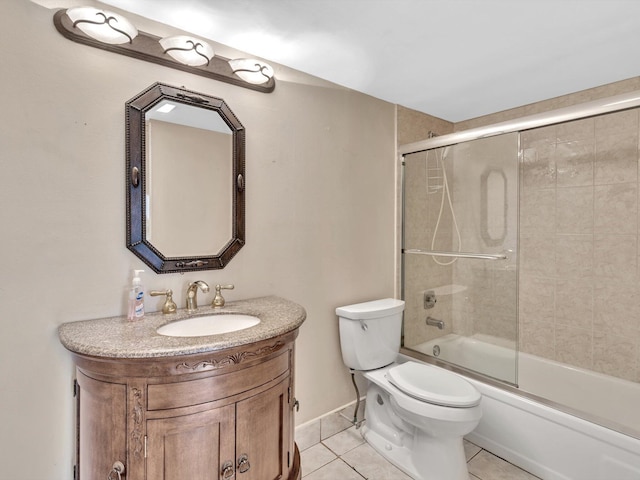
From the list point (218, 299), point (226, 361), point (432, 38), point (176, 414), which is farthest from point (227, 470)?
point (432, 38)

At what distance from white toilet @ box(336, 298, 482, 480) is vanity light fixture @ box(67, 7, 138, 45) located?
1.73 metres

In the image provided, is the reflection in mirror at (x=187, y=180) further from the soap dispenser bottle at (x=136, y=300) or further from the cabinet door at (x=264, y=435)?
the cabinet door at (x=264, y=435)

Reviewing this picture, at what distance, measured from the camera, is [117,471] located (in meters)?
1.06

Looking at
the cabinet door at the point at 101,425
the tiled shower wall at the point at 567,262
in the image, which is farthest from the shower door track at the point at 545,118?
the cabinet door at the point at 101,425

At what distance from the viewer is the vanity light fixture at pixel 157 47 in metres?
1.26

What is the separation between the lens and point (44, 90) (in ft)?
4.10

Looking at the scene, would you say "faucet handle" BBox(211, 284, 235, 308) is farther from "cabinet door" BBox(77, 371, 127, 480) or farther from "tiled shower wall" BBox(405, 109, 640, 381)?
"tiled shower wall" BBox(405, 109, 640, 381)

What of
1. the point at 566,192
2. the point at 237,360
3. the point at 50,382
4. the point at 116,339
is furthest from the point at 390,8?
the point at 50,382

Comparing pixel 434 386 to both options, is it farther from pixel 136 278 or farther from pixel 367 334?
pixel 136 278

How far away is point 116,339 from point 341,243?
4.54ft

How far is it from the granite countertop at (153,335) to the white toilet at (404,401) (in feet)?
2.46

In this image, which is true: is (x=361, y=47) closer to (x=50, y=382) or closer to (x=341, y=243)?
(x=341, y=243)

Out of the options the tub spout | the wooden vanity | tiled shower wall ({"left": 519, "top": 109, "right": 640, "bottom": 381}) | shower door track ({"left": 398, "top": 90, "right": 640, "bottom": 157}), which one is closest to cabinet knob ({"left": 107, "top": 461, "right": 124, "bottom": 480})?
the wooden vanity

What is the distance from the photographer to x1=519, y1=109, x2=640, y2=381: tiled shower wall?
2.08m
